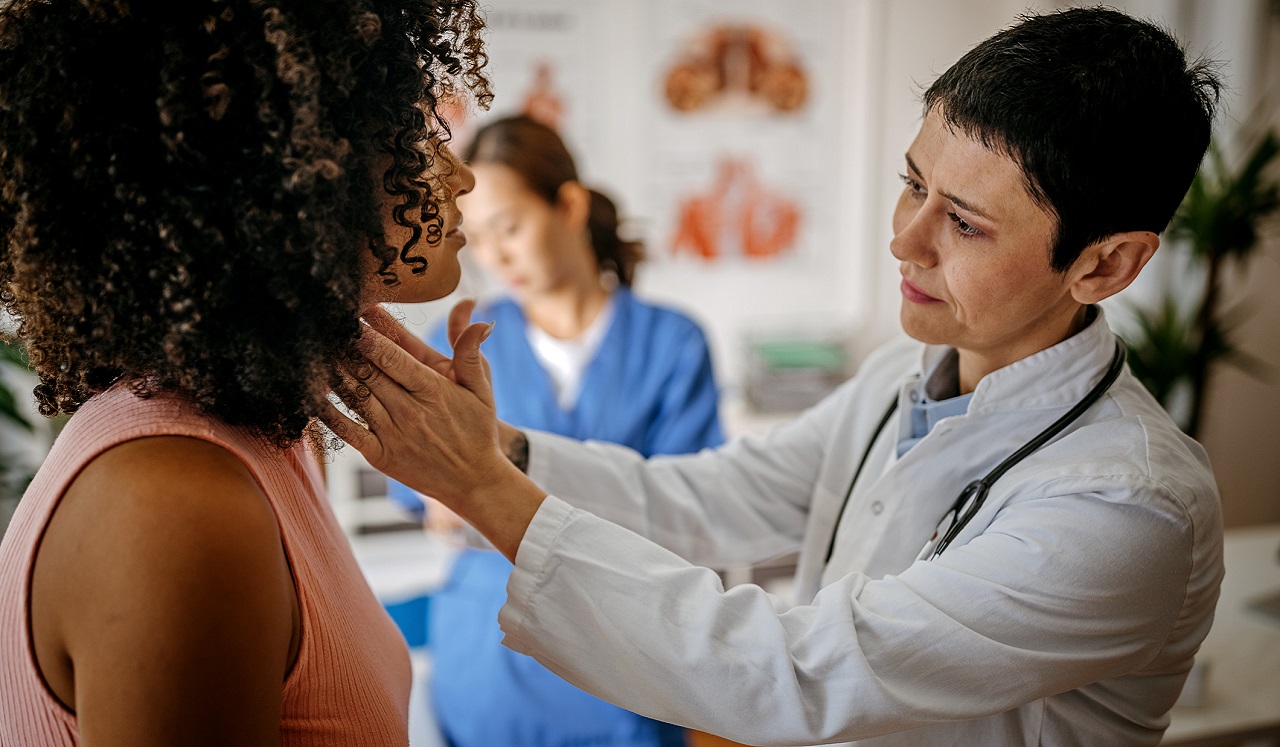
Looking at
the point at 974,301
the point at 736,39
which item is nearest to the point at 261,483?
the point at 974,301

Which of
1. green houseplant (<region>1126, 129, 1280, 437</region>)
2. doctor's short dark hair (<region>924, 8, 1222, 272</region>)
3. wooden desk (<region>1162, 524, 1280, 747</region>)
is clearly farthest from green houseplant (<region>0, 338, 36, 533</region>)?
green houseplant (<region>1126, 129, 1280, 437</region>)

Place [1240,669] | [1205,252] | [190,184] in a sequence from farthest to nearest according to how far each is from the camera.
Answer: [1205,252]
[1240,669]
[190,184]

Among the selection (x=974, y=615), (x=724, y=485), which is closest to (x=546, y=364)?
(x=724, y=485)

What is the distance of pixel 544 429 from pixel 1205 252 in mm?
1786

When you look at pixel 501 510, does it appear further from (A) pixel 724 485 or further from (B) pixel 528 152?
(B) pixel 528 152

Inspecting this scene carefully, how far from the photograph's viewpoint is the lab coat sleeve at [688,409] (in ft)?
7.57

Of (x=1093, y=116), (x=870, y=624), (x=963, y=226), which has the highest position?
(x=1093, y=116)

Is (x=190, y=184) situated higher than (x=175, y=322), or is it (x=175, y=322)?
(x=190, y=184)

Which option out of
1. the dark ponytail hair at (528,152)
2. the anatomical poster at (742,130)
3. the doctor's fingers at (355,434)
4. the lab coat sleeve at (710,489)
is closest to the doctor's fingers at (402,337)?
the doctor's fingers at (355,434)

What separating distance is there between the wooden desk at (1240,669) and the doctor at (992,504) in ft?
2.48

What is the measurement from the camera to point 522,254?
2217 mm

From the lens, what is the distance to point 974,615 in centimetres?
93

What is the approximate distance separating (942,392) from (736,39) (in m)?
2.31

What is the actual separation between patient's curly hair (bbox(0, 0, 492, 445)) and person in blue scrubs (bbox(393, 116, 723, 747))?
1.35 meters
